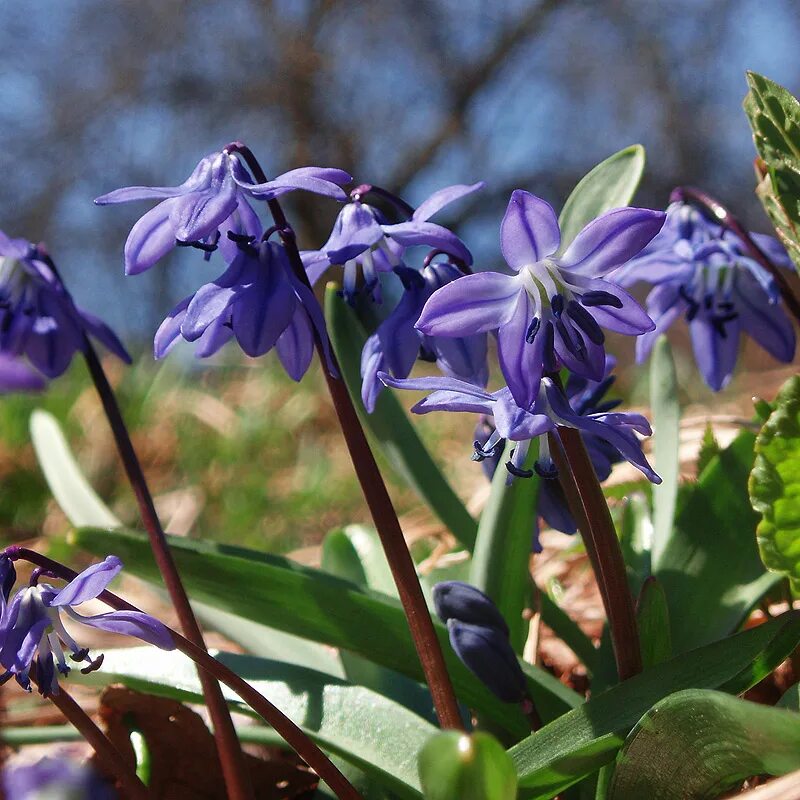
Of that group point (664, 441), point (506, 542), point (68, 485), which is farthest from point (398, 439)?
point (68, 485)

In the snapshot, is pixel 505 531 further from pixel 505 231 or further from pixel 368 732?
pixel 505 231

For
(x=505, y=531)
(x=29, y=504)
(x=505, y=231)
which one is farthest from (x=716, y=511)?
(x=29, y=504)

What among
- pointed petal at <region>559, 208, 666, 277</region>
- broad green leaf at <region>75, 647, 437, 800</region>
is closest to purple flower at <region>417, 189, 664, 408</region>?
pointed petal at <region>559, 208, 666, 277</region>

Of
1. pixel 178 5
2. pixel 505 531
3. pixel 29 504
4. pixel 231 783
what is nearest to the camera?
pixel 231 783

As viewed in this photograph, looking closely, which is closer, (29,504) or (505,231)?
(505,231)

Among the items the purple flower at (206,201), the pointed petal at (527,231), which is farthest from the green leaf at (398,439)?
the pointed petal at (527,231)

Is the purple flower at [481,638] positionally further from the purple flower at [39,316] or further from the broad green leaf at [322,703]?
the purple flower at [39,316]
